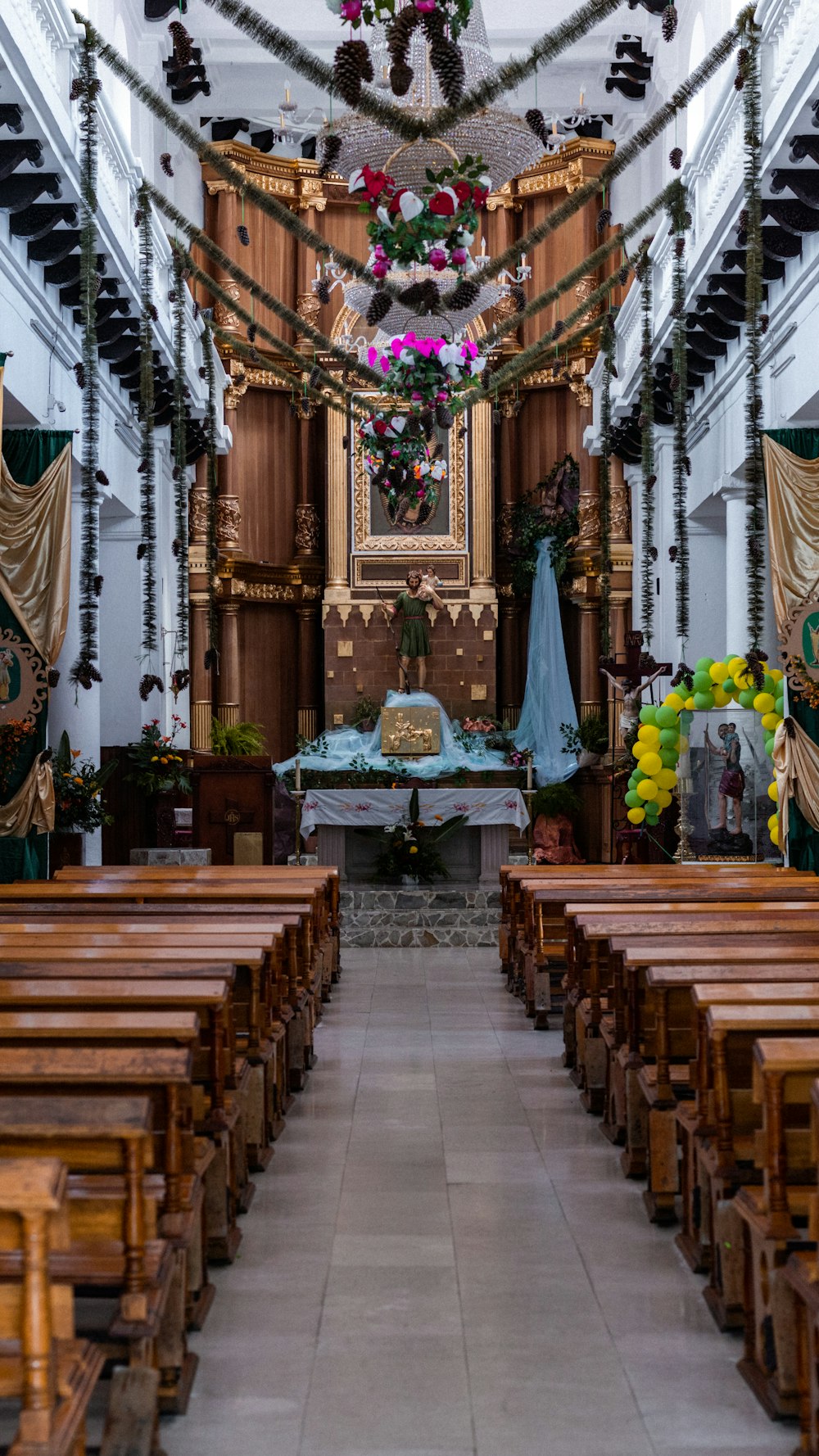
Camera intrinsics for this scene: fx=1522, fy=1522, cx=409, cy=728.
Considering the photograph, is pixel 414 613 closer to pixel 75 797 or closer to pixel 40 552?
pixel 75 797

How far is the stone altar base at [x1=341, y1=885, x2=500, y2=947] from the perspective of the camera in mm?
15164

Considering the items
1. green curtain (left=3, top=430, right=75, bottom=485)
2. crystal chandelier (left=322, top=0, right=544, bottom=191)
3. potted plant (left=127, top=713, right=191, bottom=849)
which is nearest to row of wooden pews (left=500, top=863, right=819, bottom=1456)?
crystal chandelier (left=322, top=0, right=544, bottom=191)

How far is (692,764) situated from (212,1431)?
9.66 meters

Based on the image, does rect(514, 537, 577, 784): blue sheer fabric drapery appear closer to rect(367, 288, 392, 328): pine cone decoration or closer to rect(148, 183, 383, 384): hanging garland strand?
rect(148, 183, 383, 384): hanging garland strand

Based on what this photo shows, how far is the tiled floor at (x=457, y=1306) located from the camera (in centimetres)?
387

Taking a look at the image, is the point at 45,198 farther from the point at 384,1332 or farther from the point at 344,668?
the point at 344,668

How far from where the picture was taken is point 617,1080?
272 inches

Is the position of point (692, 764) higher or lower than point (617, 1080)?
higher

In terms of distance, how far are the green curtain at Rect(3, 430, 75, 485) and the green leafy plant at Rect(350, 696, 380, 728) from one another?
9.33m

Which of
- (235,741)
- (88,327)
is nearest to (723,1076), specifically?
(88,327)

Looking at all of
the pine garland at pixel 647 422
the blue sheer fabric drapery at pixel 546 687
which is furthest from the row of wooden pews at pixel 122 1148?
the blue sheer fabric drapery at pixel 546 687

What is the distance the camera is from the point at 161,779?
15.1 metres

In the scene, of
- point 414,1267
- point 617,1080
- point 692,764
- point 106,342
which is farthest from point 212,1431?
point 106,342

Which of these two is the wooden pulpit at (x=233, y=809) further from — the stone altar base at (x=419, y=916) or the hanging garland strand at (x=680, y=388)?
the hanging garland strand at (x=680, y=388)
